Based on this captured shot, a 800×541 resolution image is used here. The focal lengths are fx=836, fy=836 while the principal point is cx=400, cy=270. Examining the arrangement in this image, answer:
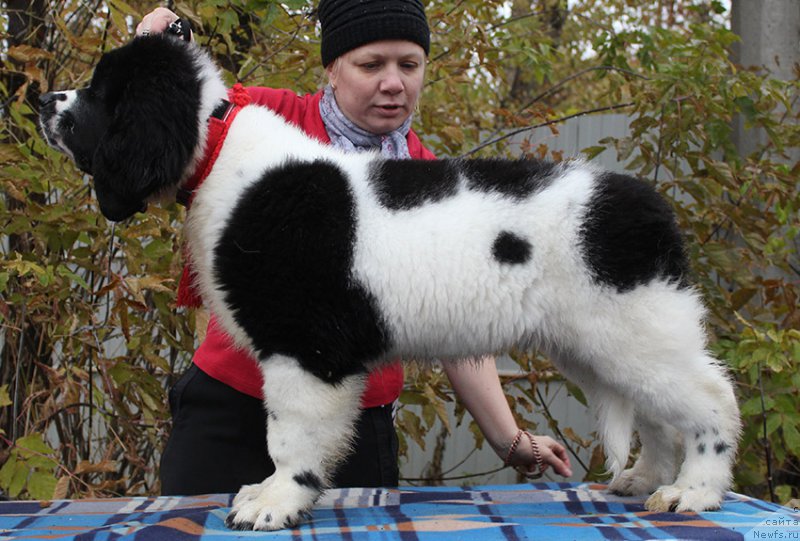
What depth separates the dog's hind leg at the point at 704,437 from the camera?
232cm

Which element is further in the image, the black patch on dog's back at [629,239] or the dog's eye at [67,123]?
the dog's eye at [67,123]

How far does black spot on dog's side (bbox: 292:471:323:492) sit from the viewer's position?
223 cm

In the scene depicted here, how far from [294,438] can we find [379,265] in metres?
0.51

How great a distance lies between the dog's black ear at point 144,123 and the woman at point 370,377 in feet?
1.08

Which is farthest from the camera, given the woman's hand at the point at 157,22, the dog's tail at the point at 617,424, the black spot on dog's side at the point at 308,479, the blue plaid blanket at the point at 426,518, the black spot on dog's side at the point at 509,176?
the woman's hand at the point at 157,22

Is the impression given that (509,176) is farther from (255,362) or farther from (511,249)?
(255,362)

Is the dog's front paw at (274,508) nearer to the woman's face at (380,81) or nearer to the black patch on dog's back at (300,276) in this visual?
the black patch on dog's back at (300,276)

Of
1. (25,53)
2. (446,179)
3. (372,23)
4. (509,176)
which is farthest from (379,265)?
(25,53)

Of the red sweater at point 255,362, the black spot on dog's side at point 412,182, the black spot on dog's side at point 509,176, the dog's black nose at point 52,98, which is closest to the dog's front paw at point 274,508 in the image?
the red sweater at point 255,362

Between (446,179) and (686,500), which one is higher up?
(446,179)

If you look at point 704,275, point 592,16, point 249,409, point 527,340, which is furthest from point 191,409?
point 592,16

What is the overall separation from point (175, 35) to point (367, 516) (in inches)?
61.6

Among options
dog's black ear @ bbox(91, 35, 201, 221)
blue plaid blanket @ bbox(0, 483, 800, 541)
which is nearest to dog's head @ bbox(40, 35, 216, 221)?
dog's black ear @ bbox(91, 35, 201, 221)

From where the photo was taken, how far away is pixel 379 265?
7.46ft
